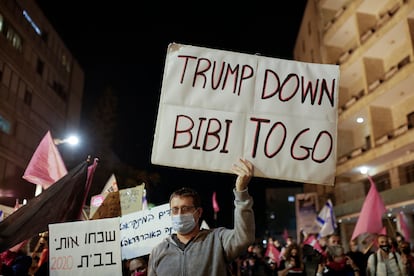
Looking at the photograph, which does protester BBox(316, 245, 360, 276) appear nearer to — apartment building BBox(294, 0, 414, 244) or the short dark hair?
the short dark hair

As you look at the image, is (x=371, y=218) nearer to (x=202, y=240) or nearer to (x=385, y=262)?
(x=385, y=262)

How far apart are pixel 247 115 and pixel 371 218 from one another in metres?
8.42

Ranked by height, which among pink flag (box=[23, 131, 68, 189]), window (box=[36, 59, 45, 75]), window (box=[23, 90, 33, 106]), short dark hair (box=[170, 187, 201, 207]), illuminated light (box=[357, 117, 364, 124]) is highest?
window (box=[36, 59, 45, 75])

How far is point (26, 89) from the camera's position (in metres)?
29.2

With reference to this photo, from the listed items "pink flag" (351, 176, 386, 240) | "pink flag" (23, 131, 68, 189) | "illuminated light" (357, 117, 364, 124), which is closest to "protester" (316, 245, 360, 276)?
"pink flag" (351, 176, 386, 240)

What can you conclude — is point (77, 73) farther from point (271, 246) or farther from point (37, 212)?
point (37, 212)

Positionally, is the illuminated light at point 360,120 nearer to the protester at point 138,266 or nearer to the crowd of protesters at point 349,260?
the crowd of protesters at point 349,260

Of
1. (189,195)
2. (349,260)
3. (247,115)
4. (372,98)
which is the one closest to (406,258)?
(349,260)

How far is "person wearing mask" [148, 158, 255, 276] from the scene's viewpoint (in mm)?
2876

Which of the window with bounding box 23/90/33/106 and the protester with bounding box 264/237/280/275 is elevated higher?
the window with bounding box 23/90/33/106

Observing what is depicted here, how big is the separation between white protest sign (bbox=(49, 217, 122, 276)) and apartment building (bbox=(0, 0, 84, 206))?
19.6m

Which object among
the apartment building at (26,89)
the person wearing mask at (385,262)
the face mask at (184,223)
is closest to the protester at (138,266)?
the face mask at (184,223)

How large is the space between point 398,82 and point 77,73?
28734mm

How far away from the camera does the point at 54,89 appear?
113ft
